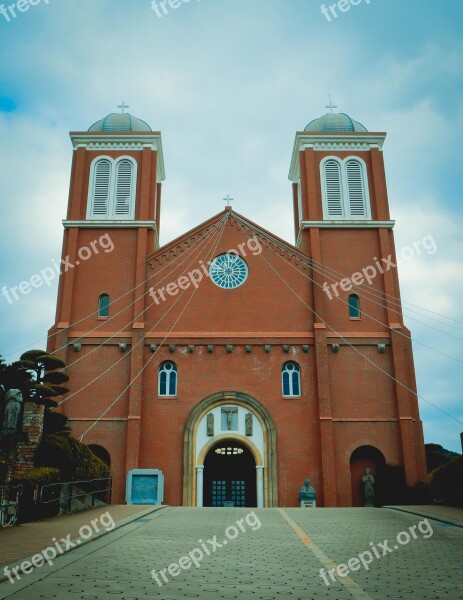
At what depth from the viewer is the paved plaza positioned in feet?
20.6

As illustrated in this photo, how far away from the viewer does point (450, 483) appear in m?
18.5

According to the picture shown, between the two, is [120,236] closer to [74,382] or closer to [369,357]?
[74,382]

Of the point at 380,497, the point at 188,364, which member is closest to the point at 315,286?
the point at 188,364

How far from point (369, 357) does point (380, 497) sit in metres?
5.89

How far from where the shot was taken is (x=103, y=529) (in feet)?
37.8

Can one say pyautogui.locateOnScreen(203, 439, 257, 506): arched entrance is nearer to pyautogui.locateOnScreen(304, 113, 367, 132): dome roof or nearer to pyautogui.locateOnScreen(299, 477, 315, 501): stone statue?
pyautogui.locateOnScreen(299, 477, 315, 501): stone statue

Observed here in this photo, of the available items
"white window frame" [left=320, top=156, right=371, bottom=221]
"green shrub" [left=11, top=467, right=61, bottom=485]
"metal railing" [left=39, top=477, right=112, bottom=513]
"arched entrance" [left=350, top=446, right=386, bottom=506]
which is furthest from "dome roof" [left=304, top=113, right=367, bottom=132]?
"green shrub" [left=11, top=467, right=61, bottom=485]

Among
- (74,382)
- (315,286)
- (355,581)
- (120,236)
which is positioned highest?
(120,236)

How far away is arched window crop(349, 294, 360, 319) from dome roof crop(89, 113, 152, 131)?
13937 millimetres

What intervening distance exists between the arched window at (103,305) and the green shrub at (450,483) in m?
15.3

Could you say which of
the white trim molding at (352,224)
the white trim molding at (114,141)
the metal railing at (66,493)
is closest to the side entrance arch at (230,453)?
the metal railing at (66,493)

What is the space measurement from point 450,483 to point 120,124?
23780 millimetres

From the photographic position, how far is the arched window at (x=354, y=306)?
27.7m

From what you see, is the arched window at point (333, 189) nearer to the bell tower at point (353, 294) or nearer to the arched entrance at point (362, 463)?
the bell tower at point (353, 294)
